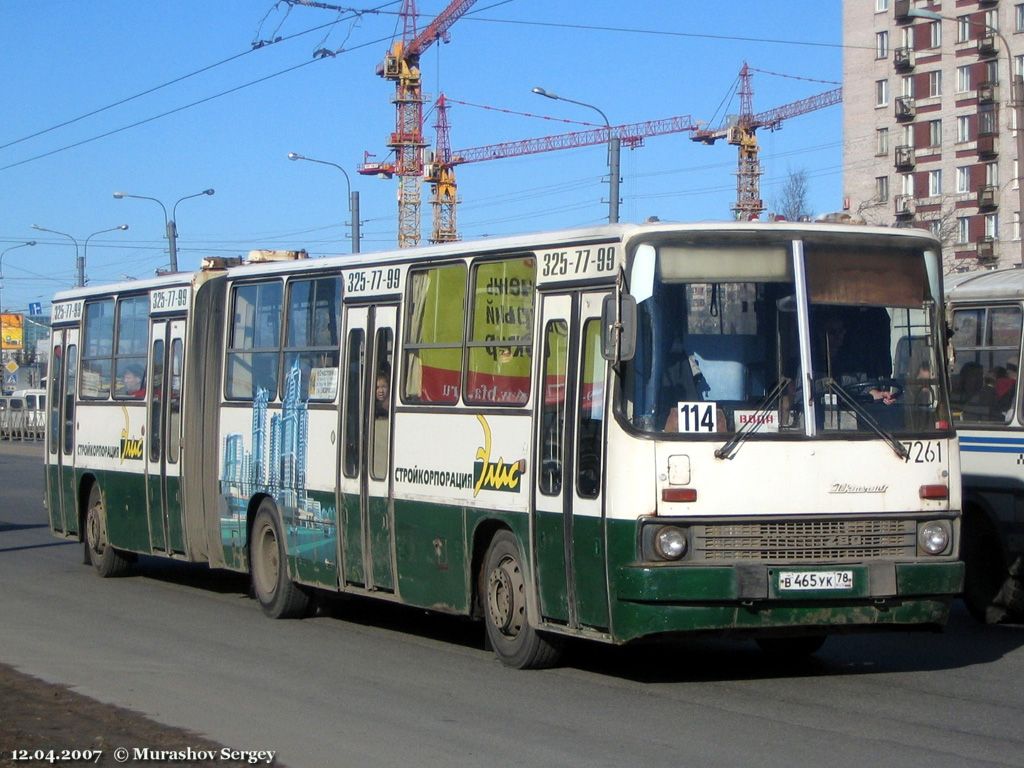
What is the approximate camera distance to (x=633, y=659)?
470 inches

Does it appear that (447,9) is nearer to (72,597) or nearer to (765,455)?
(72,597)

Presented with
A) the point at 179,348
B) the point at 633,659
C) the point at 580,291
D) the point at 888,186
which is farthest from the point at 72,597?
the point at 888,186

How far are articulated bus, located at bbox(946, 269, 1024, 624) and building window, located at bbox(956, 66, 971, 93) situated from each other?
67973 millimetres

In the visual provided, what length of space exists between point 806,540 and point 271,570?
253 inches

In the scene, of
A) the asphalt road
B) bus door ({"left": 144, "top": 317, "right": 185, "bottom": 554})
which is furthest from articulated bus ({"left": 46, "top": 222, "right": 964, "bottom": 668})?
bus door ({"left": 144, "top": 317, "right": 185, "bottom": 554})

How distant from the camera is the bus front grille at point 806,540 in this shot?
32.4ft

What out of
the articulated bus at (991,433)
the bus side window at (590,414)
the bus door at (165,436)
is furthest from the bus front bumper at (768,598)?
the bus door at (165,436)

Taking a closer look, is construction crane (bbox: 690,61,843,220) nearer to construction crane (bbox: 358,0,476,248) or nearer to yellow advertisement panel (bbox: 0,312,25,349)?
construction crane (bbox: 358,0,476,248)

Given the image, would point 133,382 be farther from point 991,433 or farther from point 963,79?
point 963,79

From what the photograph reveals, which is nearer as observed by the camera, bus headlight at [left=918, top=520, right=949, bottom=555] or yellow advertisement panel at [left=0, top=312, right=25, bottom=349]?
bus headlight at [left=918, top=520, right=949, bottom=555]

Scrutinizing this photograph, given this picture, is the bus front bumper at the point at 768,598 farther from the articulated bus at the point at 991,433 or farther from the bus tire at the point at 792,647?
the articulated bus at the point at 991,433

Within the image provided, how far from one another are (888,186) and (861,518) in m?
75.9

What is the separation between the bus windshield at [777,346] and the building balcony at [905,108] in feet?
241

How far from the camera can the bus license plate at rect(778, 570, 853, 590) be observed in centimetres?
988
